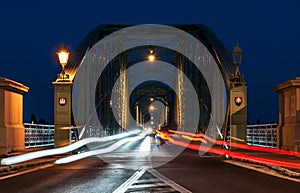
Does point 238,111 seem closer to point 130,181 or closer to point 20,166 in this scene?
point 20,166

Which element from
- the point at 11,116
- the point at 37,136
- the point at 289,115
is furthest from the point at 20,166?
the point at 37,136

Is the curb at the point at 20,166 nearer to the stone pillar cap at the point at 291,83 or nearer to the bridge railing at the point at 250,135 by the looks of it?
the bridge railing at the point at 250,135

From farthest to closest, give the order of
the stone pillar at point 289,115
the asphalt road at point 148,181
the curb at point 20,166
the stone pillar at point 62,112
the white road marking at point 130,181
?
1. the stone pillar at point 62,112
2. the stone pillar at point 289,115
3. the curb at point 20,166
4. the asphalt road at point 148,181
5. the white road marking at point 130,181

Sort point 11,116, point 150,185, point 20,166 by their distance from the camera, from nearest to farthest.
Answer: point 150,185, point 20,166, point 11,116

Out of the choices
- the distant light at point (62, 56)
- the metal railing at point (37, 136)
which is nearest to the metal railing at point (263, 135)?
the distant light at point (62, 56)

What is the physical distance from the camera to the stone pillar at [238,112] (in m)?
25.3

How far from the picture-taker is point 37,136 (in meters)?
29.1

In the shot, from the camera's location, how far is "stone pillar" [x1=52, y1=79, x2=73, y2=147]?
2461 cm

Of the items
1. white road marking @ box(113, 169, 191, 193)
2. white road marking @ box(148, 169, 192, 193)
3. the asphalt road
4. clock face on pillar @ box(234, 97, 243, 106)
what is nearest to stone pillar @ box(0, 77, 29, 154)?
the asphalt road

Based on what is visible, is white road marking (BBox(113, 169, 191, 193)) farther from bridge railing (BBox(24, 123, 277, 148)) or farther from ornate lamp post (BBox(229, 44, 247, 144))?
bridge railing (BBox(24, 123, 277, 148))

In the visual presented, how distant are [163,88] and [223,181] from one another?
88.2 metres

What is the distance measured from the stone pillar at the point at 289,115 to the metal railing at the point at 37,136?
450 inches

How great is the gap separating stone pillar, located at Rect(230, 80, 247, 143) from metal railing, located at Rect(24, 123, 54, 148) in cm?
934

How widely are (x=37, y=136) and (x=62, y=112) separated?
4.86 meters
